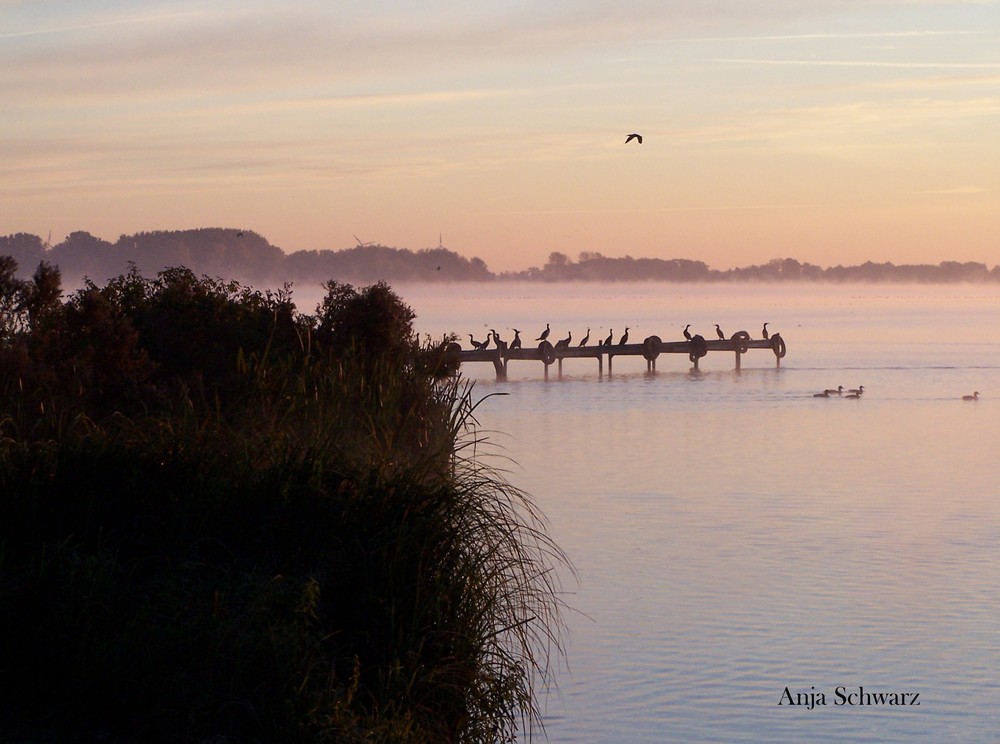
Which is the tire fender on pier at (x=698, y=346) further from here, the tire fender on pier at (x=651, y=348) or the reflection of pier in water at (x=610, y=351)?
the tire fender on pier at (x=651, y=348)

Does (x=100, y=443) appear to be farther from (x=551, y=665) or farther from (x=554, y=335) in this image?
(x=554, y=335)

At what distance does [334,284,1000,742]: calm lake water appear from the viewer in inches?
390

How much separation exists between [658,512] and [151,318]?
6.90 metres

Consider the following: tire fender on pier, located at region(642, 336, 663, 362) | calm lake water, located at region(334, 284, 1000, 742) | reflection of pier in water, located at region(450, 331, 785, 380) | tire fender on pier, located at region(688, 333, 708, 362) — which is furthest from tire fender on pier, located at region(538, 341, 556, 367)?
calm lake water, located at region(334, 284, 1000, 742)

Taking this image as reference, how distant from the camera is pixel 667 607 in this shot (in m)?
12.7

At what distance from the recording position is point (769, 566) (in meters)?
14.3

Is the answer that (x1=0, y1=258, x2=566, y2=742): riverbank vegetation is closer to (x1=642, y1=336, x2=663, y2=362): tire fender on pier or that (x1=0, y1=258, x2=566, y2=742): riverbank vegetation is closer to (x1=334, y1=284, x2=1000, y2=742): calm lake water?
(x1=334, y1=284, x2=1000, y2=742): calm lake water

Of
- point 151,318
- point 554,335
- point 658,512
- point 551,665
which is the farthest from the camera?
point 554,335

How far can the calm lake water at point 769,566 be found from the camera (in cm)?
991

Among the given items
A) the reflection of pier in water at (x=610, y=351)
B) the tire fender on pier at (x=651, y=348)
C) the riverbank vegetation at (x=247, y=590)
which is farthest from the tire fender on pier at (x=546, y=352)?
the riverbank vegetation at (x=247, y=590)

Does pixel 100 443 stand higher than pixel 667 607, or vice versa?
pixel 100 443

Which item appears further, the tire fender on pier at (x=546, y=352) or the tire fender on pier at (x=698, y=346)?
the tire fender on pier at (x=698, y=346)

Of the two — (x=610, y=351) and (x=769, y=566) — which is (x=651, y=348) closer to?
(x=610, y=351)

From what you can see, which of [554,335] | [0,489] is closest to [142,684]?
[0,489]
